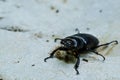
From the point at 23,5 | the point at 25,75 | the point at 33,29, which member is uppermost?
the point at 23,5

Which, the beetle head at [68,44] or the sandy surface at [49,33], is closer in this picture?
the sandy surface at [49,33]

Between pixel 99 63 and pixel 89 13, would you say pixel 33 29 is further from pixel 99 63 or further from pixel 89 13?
pixel 99 63

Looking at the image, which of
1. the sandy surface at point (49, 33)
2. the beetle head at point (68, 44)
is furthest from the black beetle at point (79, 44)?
the sandy surface at point (49, 33)

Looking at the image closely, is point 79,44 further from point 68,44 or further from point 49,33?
point 49,33

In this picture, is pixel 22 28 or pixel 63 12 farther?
pixel 63 12

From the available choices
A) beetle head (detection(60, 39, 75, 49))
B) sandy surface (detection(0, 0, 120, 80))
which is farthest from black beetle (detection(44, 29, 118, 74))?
sandy surface (detection(0, 0, 120, 80))

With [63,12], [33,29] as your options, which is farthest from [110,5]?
[33,29]

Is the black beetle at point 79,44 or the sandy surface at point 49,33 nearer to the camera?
the sandy surface at point 49,33

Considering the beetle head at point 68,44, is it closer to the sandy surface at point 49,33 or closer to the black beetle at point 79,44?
the black beetle at point 79,44

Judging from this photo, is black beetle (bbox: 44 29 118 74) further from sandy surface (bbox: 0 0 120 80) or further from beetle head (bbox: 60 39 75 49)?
sandy surface (bbox: 0 0 120 80)
